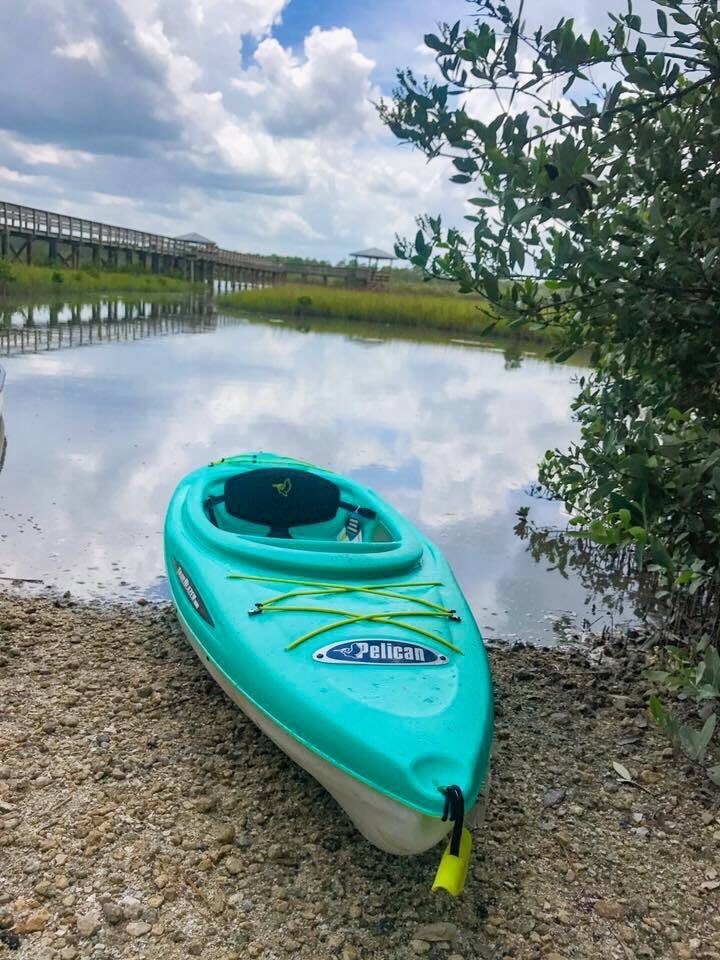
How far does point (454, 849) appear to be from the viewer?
218 centimetres

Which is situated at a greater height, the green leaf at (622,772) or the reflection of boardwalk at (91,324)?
the reflection of boardwalk at (91,324)

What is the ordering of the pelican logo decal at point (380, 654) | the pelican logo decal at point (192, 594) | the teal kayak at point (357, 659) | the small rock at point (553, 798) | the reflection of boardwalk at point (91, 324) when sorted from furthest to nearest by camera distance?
the reflection of boardwalk at point (91, 324) < the pelican logo decal at point (192, 594) < the small rock at point (553, 798) < the pelican logo decal at point (380, 654) < the teal kayak at point (357, 659)

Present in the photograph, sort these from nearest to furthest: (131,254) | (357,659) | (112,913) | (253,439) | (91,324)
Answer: (112,913) < (357,659) < (253,439) < (91,324) < (131,254)

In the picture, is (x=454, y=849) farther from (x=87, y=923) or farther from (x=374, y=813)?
(x=87, y=923)

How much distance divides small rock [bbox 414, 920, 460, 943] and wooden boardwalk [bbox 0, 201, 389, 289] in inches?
1058

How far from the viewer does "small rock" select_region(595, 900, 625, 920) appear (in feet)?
7.77

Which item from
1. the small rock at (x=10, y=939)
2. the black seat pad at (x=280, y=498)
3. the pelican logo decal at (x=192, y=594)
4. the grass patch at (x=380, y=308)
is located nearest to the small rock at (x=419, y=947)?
the small rock at (x=10, y=939)

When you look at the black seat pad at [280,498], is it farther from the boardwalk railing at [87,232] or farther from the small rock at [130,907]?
the boardwalk railing at [87,232]

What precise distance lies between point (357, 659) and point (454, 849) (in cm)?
71

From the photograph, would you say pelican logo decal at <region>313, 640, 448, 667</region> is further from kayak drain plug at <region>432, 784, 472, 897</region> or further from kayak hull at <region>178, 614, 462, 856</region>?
kayak drain plug at <region>432, 784, 472, 897</region>

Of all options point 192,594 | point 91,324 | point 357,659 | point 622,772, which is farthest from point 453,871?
point 91,324

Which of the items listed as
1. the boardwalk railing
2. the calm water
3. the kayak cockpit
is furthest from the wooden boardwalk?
the kayak cockpit

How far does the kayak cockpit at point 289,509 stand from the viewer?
14.2 feet

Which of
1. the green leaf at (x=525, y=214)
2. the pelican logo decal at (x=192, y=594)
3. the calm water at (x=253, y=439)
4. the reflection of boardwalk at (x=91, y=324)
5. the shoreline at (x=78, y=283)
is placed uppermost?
the green leaf at (x=525, y=214)
